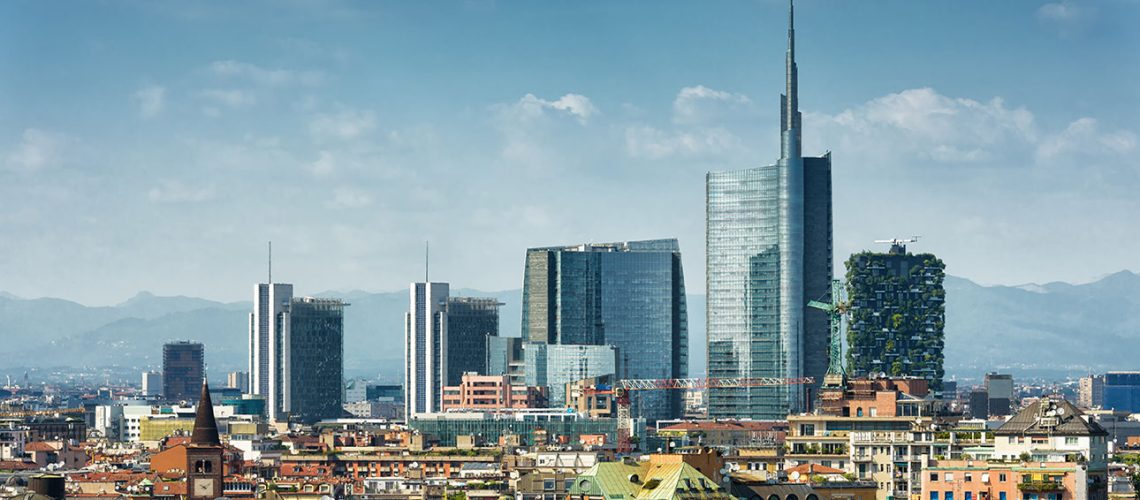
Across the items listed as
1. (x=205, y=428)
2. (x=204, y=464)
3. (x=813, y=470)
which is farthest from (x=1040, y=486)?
(x=205, y=428)

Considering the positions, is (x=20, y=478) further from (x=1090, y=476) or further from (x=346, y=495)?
(x=1090, y=476)

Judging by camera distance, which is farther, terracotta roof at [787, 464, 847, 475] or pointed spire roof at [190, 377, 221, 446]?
pointed spire roof at [190, 377, 221, 446]

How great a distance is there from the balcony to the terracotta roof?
128 ft

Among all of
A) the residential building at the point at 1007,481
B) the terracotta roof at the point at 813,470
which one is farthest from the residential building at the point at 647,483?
the terracotta roof at the point at 813,470

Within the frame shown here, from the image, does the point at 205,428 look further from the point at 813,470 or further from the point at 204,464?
the point at 813,470

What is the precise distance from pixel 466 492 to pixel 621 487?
45.9 meters

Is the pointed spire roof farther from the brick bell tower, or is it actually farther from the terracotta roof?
the terracotta roof

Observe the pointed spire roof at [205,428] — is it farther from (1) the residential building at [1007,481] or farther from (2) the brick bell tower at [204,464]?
(1) the residential building at [1007,481]

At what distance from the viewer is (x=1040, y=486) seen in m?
107

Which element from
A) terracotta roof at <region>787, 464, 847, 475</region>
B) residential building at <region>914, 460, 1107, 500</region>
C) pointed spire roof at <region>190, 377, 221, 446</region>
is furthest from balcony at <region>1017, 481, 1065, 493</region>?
pointed spire roof at <region>190, 377, 221, 446</region>

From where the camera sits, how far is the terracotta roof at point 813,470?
5898 inches

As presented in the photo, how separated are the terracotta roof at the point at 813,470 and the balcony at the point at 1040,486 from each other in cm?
3908

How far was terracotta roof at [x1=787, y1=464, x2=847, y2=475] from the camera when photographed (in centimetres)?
14980

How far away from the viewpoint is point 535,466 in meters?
193
